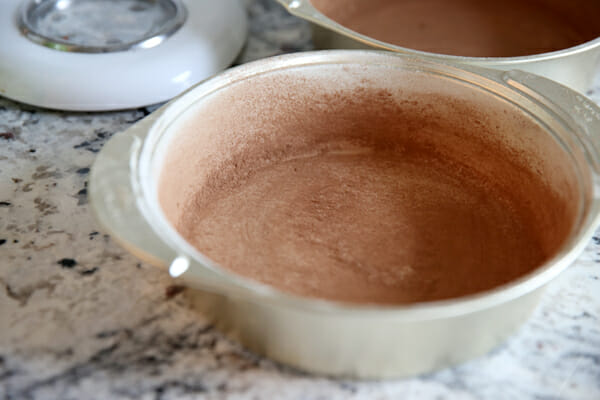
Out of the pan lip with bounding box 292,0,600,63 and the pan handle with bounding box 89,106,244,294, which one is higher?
the pan lip with bounding box 292,0,600,63

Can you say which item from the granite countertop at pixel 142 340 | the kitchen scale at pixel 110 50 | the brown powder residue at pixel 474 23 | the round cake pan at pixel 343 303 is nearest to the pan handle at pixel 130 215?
the round cake pan at pixel 343 303

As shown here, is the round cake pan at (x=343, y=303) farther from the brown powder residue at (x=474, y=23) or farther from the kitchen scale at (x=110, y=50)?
the brown powder residue at (x=474, y=23)

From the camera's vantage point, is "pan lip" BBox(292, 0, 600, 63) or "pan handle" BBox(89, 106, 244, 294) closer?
"pan handle" BBox(89, 106, 244, 294)

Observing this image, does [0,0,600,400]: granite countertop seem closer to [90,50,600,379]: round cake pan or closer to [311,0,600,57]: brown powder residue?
[90,50,600,379]: round cake pan

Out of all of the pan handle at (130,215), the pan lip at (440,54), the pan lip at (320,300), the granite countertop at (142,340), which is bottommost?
the granite countertop at (142,340)

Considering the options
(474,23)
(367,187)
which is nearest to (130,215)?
(367,187)

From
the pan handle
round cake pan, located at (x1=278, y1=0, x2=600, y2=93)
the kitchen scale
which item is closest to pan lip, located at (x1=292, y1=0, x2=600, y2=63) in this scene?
round cake pan, located at (x1=278, y1=0, x2=600, y2=93)

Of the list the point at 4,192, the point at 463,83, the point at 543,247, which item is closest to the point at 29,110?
the point at 4,192
